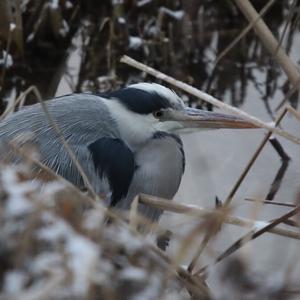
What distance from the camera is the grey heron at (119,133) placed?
3041 millimetres

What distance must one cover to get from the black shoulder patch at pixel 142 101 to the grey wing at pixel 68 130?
0.09 meters

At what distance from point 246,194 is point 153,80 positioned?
116 centimetres

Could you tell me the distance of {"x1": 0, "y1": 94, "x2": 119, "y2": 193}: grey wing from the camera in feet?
9.84

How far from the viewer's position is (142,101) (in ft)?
10.1

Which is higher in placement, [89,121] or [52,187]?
[52,187]

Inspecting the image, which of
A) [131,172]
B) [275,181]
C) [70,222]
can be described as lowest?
[275,181]

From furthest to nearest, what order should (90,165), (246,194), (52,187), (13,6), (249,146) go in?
(13,6), (249,146), (246,194), (90,165), (52,187)

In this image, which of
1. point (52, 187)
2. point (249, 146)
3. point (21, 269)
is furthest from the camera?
point (249, 146)

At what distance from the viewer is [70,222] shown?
174cm

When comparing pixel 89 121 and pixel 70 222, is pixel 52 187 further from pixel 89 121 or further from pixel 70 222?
pixel 89 121

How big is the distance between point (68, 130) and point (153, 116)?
0.91ft

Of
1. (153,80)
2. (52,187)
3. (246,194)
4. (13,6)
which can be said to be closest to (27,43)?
(13,6)

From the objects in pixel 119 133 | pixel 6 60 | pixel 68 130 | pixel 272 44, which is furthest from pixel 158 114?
pixel 6 60

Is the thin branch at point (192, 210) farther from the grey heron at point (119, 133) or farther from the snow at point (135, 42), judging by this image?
the snow at point (135, 42)
